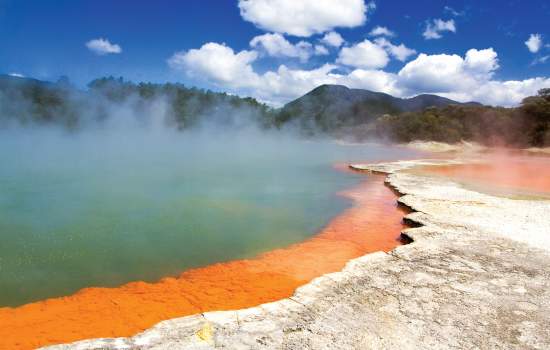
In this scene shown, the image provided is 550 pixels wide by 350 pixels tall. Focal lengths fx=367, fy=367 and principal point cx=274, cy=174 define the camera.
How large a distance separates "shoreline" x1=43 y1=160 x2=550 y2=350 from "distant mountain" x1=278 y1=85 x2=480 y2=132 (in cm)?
5366

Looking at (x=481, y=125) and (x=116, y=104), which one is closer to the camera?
(x=481, y=125)

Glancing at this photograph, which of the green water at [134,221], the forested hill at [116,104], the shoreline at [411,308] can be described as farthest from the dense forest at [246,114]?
the shoreline at [411,308]

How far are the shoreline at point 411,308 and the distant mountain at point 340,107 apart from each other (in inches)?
2113

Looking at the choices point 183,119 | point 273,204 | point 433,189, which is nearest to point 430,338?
point 273,204

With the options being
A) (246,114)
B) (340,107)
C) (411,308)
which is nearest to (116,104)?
(246,114)

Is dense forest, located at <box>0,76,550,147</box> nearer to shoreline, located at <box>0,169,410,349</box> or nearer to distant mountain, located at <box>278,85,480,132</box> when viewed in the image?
distant mountain, located at <box>278,85,480,132</box>

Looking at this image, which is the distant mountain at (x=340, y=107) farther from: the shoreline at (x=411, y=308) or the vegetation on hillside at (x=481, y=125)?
the shoreline at (x=411, y=308)

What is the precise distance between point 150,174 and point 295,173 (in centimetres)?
630

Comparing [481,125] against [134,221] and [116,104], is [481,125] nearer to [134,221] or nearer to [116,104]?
[134,221]

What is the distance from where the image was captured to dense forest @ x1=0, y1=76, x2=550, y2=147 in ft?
120

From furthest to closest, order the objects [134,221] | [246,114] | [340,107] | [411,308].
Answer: [340,107] → [246,114] → [134,221] → [411,308]

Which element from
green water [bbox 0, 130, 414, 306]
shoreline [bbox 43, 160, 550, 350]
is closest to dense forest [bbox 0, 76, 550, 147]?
green water [bbox 0, 130, 414, 306]

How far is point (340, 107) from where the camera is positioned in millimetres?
82875

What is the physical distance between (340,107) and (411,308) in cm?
8210
